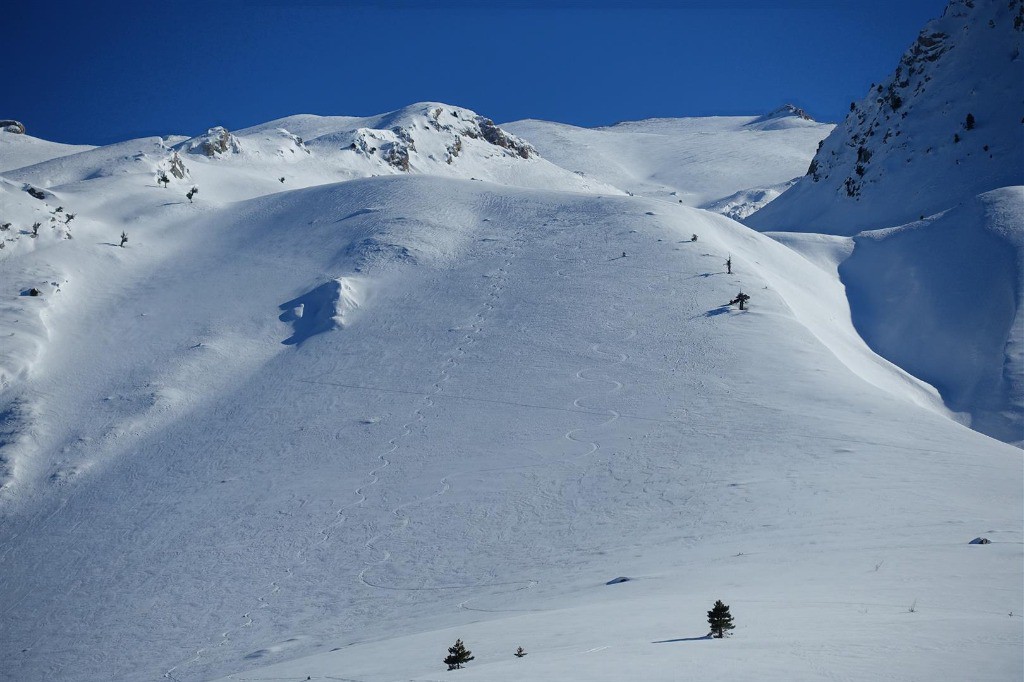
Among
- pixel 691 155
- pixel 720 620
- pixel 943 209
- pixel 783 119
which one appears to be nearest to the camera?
pixel 720 620

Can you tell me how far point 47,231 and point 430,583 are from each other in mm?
26365

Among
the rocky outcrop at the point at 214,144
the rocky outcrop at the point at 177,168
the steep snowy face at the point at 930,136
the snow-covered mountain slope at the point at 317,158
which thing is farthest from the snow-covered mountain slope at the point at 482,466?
the rocky outcrop at the point at 214,144

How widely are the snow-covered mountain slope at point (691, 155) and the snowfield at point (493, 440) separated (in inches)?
2123

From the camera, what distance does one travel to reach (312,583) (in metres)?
13.5

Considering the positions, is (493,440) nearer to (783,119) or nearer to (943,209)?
(943,209)

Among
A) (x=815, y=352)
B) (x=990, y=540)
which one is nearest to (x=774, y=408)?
(x=815, y=352)

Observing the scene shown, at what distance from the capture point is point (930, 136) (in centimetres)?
4225

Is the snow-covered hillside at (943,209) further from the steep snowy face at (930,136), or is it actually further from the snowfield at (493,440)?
the snowfield at (493,440)

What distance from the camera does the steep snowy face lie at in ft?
127

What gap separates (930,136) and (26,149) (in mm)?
68287

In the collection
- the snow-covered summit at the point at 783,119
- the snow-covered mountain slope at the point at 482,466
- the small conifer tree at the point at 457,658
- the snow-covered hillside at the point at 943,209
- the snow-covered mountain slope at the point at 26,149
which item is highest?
the snow-covered summit at the point at 783,119

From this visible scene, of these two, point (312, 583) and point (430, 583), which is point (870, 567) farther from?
point (312, 583)

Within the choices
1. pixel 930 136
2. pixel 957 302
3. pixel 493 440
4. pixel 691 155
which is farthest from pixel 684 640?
pixel 691 155

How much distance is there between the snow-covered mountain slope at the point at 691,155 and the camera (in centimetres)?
8931
